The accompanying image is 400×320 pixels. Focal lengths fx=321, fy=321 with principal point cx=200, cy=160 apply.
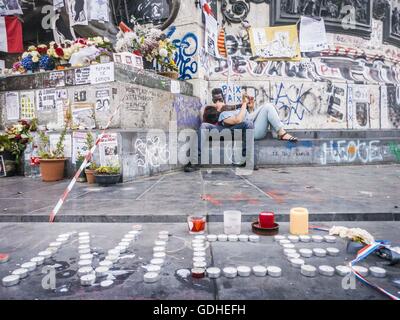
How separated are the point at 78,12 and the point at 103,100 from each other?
19.8ft

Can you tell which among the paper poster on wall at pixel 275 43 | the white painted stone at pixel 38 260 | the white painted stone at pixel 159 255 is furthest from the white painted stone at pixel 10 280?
the paper poster on wall at pixel 275 43

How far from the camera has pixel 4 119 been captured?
7.44 meters

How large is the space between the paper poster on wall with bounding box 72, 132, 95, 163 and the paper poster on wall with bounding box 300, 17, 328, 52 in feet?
25.9

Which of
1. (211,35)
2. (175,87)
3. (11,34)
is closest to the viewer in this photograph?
(175,87)

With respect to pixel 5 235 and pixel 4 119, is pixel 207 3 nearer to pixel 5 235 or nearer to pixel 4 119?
pixel 4 119

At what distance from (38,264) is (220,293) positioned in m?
1.50

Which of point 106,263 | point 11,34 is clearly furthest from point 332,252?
point 11,34

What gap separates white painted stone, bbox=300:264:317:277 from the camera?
2270 mm

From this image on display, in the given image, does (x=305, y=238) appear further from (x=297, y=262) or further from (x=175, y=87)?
(x=175, y=87)

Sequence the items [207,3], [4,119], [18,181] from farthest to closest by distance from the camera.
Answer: [207,3]
[4,119]
[18,181]

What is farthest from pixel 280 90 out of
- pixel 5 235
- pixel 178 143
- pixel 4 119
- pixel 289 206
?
pixel 5 235

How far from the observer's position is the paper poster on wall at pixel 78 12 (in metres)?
10.3

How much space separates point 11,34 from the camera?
12820 millimetres

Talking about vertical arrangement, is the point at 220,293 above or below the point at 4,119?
below
